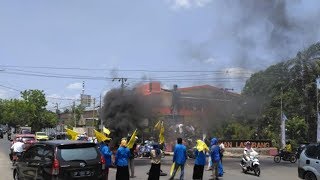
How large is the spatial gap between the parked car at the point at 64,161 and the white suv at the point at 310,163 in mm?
6748

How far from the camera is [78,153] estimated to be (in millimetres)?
12016

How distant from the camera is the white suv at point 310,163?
14.7 meters

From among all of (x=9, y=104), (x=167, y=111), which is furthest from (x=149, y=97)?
(x=9, y=104)

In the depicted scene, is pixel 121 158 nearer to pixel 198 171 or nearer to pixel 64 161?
pixel 64 161

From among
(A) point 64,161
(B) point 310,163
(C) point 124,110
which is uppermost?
(C) point 124,110

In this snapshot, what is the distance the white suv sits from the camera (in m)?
14.7

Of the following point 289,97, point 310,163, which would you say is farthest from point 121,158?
point 289,97

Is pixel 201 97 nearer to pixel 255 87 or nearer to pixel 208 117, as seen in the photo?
pixel 208 117

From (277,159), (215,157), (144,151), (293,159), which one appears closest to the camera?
(215,157)

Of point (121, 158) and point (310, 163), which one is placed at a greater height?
point (121, 158)

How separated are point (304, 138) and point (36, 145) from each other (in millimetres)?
37044

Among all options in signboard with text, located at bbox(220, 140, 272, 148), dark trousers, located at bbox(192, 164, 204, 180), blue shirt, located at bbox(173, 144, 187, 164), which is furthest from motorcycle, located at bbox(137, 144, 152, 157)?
blue shirt, located at bbox(173, 144, 187, 164)

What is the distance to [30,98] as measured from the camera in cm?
9694

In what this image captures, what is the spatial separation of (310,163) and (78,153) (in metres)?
7.52
